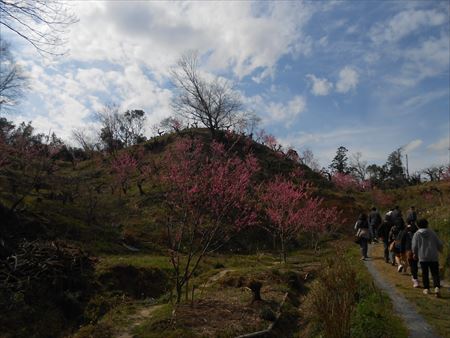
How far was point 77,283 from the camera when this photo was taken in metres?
14.1

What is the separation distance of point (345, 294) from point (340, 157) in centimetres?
7917

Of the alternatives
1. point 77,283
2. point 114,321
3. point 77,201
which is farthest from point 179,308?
point 77,201

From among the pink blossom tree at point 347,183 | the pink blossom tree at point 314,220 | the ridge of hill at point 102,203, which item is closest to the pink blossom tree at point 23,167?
the ridge of hill at point 102,203

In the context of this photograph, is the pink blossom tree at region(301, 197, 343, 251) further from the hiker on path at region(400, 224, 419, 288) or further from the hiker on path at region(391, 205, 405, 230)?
the hiker on path at region(400, 224, 419, 288)

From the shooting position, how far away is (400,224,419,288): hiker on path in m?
11.3

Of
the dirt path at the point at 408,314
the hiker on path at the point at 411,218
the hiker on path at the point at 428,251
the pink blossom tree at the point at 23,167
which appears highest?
the pink blossom tree at the point at 23,167

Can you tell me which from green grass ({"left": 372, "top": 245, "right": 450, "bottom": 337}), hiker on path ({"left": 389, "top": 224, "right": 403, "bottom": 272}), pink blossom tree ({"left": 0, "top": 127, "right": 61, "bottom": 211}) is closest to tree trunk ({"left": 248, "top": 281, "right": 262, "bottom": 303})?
green grass ({"left": 372, "top": 245, "right": 450, "bottom": 337})

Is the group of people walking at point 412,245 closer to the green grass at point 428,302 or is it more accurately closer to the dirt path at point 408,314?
the green grass at point 428,302

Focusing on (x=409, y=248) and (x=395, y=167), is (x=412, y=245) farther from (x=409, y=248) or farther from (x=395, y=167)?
(x=395, y=167)

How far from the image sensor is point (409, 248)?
40.0 ft

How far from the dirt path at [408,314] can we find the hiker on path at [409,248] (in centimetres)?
66

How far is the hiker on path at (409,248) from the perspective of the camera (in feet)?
37.2

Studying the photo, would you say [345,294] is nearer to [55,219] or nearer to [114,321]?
[114,321]

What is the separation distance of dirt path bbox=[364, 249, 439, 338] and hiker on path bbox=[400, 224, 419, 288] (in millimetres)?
663
